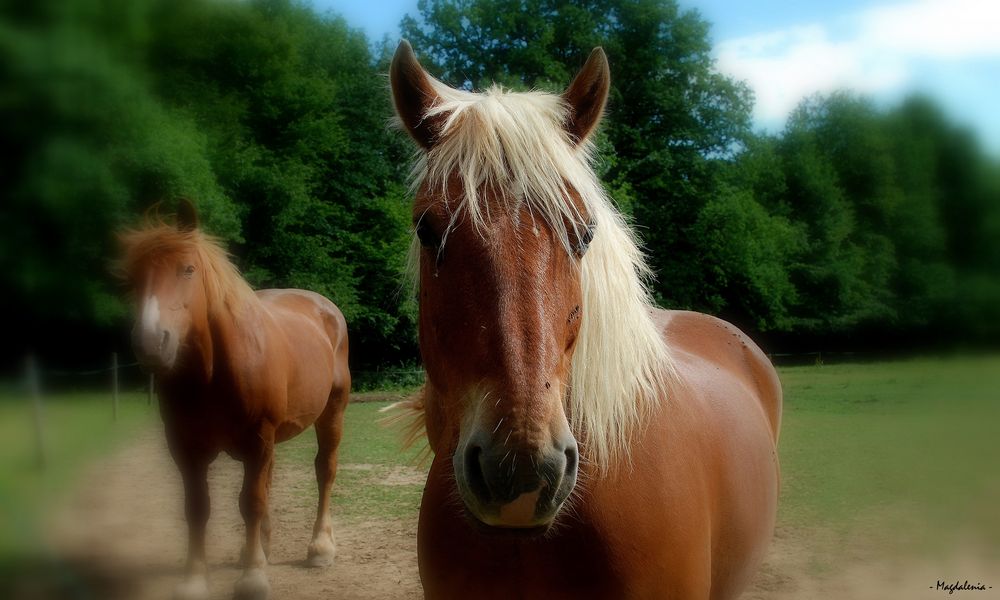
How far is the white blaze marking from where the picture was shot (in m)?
3.57

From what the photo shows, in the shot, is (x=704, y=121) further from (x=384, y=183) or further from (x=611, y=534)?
(x=611, y=534)

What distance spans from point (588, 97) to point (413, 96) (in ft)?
1.55

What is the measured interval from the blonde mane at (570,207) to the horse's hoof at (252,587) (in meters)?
3.57

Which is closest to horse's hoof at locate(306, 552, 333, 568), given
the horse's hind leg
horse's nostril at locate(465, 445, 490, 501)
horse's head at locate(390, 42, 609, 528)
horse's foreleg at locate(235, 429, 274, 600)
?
the horse's hind leg

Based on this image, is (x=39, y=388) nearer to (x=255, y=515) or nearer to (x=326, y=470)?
(x=255, y=515)

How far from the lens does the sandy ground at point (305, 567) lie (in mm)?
4066

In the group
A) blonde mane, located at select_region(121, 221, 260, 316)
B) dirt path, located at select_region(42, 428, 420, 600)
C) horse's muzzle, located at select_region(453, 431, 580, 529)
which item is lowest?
dirt path, located at select_region(42, 428, 420, 600)

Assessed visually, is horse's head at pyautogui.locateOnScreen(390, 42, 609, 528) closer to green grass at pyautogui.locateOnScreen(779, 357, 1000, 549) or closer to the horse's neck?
green grass at pyautogui.locateOnScreen(779, 357, 1000, 549)

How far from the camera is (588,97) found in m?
1.68

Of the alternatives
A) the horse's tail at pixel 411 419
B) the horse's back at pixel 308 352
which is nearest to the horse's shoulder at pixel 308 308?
the horse's back at pixel 308 352

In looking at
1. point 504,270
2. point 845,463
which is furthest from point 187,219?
point 845,463

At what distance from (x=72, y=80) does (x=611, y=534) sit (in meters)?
1.63

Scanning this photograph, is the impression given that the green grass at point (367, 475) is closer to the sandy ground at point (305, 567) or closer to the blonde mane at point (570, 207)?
the sandy ground at point (305, 567)

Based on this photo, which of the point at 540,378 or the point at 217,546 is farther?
the point at 217,546
